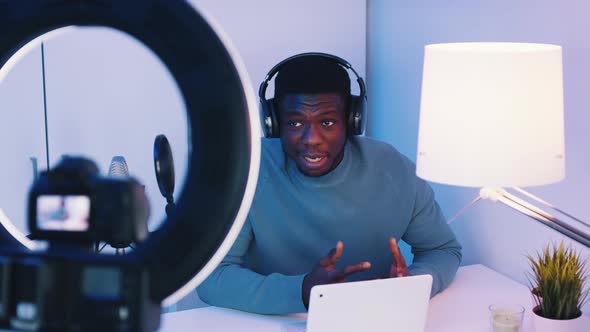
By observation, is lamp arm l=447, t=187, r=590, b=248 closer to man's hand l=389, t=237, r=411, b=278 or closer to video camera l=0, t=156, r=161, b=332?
man's hand l=389, t=237, r=411, b=278

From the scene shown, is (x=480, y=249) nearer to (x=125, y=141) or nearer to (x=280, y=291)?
(x=280, y=291)

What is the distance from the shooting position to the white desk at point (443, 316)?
1487 millimetres

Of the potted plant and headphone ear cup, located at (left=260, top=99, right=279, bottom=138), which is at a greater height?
headphone ear cup, located at (left=260, top=99, right=279, bottom=138)

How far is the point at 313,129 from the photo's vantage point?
5.83 feet

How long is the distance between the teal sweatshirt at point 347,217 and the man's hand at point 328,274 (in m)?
0.26

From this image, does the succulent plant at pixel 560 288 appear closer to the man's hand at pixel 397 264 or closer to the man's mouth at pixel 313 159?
the man's hand at pixel 397 264

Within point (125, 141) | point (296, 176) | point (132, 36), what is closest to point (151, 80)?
point (125, 141)

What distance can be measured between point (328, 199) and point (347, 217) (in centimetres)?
7

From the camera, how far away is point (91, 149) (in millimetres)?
2172

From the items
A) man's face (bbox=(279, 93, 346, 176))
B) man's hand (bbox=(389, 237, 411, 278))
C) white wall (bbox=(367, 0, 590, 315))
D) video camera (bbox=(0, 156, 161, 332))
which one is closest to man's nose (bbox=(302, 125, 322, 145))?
man's face (bbox=(279, 93, 346, 176))

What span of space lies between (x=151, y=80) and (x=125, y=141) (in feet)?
0.67

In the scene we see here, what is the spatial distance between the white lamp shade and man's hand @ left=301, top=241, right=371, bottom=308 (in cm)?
34

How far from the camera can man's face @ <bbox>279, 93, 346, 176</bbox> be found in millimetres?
1762

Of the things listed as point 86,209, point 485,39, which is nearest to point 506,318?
point 485,39
